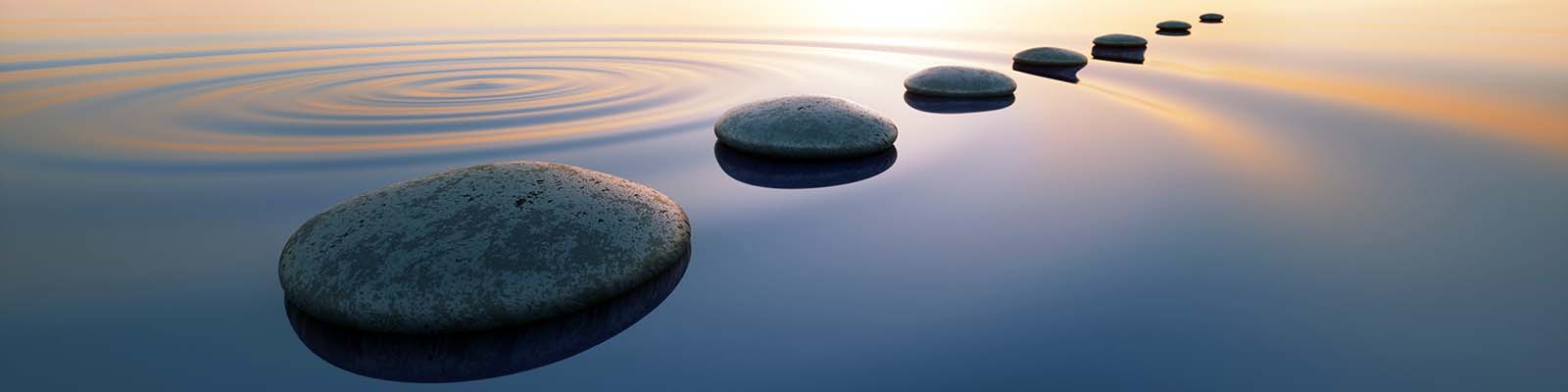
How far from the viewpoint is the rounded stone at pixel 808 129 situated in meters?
5.11

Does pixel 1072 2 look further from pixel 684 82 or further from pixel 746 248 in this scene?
pixel 746 248

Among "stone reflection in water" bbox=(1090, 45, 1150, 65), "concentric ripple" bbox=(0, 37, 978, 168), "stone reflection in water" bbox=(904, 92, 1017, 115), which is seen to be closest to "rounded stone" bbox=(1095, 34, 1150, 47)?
"stone reflection in water" bbox=(1090, 45, 1150, 65)

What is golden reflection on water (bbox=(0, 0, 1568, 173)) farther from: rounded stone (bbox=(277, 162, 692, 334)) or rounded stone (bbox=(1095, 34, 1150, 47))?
rounded stone (bbox=(277, 162, 692, 334))

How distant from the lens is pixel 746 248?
3623 millimetres

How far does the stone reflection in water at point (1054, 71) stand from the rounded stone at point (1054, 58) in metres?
0.06

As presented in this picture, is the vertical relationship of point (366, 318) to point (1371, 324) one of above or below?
above

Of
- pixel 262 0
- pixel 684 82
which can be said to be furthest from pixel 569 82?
pixel 262 0

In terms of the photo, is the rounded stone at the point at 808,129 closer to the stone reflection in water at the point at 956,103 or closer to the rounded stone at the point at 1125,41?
the stone reflection in water at the point at 956,103

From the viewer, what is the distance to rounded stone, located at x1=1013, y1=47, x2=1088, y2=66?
33.3 feet

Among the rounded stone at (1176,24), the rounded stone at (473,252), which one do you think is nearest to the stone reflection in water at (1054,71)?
the rounded stone at (473,252)

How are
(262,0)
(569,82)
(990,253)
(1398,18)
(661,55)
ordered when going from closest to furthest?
(990,253), (569,82), (661,55), (1398,18), (262,0)

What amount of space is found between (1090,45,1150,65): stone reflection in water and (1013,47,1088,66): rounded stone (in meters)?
0.95

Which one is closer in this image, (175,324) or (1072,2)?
(175,324)

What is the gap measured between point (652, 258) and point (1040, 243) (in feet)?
6.41
